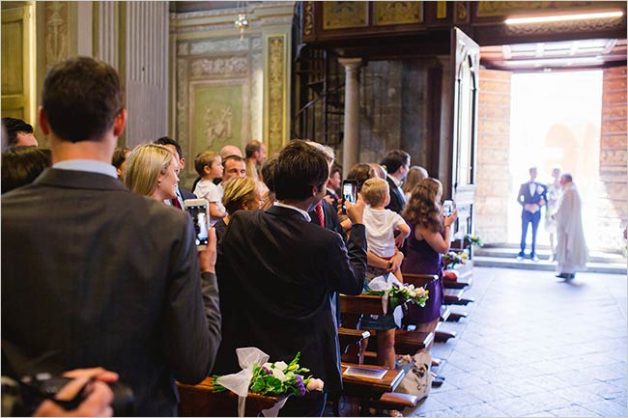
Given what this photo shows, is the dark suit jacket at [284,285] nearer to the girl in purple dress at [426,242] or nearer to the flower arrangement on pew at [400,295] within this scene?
the flower arrangement on pew at [400,295]

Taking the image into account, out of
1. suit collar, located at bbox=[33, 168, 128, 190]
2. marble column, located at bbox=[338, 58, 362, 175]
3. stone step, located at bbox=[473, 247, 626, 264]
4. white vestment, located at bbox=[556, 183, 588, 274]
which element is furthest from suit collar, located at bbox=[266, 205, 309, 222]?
stone step, located at bbox=[473, 247, 626, 264]

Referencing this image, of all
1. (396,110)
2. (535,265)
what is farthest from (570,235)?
(396,110)

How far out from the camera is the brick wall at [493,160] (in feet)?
44.4

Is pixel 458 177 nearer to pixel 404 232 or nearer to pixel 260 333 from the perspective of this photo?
pixel 404 232

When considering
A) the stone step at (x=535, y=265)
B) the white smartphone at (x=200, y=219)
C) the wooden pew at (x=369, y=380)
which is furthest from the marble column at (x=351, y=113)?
the white smartphone at (x=200, y=219)

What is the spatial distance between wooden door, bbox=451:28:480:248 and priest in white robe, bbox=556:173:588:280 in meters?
2.00

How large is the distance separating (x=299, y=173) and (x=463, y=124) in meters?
6.32

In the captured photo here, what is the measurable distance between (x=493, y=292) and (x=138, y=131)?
5.86 metres

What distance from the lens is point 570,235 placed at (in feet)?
33.6

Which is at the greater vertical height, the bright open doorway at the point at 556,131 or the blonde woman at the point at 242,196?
the bright open doorway at the point at 556,131

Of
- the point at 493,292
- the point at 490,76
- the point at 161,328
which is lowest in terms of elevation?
the point at 493,292

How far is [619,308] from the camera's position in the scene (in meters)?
8.22

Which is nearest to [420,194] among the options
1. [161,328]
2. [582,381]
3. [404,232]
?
[404,232]

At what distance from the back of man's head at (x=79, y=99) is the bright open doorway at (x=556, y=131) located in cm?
1314
